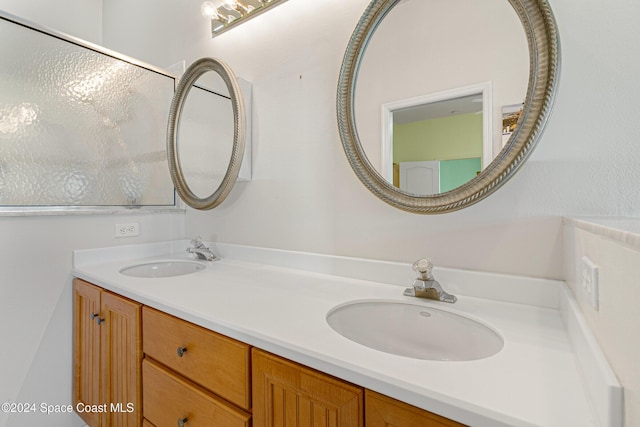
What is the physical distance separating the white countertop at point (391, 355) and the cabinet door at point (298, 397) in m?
0.03

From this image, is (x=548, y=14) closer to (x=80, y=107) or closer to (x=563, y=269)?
(x=563, y=269)

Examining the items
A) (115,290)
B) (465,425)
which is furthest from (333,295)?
(115,290)

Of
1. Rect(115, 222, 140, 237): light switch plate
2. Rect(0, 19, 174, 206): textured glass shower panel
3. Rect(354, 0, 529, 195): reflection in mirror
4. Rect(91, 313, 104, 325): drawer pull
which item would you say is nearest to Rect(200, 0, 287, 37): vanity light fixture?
Rect(0, 19, 174, 206): textured glass shower panel

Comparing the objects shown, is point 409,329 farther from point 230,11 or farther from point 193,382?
point 230,11

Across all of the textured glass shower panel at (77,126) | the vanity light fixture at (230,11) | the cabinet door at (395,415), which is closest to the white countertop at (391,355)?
the cabinet door at (395,415)

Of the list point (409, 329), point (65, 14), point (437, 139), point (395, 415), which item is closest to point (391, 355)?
point (395, 415)

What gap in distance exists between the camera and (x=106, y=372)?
118cm

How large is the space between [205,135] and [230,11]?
67 cm

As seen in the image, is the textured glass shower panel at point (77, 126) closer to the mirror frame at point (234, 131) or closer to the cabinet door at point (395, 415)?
the mirror frame at point (234, 131)

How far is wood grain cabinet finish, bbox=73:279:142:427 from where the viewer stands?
1049 millimetres

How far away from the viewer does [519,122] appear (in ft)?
2.75

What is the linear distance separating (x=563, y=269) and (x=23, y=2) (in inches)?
130

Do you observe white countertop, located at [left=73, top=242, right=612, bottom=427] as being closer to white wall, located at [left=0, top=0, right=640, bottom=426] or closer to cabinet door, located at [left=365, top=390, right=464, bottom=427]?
cabinet door, located at [left=365, top=390, right=464, bottom=427]

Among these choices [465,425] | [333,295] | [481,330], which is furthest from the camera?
[333,295]
